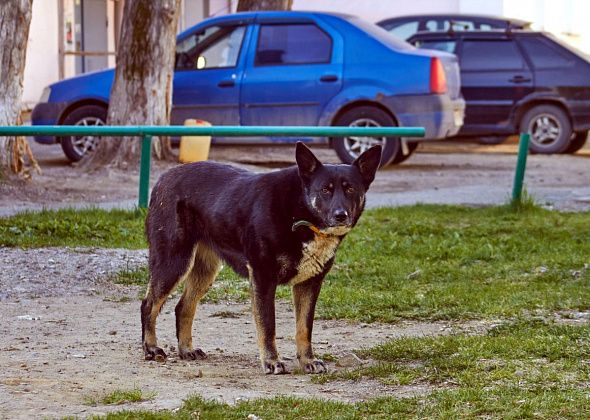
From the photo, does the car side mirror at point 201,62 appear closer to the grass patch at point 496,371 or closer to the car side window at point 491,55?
the car side window at point 491,55

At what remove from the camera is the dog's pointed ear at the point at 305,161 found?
654 cm

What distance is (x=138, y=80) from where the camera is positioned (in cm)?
1598

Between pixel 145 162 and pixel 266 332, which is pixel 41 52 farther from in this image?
pixel 266 332

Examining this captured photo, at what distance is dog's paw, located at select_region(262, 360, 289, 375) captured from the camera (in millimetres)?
6727

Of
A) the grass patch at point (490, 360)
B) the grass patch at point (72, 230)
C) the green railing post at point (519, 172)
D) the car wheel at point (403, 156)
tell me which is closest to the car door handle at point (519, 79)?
the car wheel at point (403, 156)

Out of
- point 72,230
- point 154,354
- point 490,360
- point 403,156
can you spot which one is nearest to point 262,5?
point 403,156

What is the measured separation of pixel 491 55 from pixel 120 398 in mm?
14172

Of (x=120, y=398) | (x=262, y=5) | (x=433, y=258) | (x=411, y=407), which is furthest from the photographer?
(x=262, y=5)

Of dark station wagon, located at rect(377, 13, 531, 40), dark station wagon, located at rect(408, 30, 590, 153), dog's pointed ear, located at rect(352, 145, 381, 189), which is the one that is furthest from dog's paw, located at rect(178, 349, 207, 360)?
dark station wagon, located at rect(377, 13, 531, 40)

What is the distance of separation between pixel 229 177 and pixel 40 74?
1958 cm

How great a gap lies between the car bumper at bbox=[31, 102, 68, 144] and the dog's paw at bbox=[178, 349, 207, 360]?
10569mm

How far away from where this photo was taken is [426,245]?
11.0 m

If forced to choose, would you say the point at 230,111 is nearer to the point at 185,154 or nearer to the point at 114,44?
the point at 185,154

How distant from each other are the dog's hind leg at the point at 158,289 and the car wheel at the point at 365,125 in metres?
9.64
